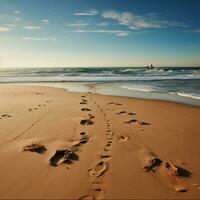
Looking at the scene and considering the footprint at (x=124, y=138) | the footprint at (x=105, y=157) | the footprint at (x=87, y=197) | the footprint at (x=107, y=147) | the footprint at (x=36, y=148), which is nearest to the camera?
the footprint at (x=87, y=197)

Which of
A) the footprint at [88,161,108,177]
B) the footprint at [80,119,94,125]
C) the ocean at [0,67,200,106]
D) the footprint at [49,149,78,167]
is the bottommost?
the ocean at [0,67,200,106]

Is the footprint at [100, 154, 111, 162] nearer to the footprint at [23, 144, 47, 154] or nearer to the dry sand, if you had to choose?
the dry sand

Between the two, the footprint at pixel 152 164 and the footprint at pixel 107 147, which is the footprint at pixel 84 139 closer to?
the footprint at pixel 107 147

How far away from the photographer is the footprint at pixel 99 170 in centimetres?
368

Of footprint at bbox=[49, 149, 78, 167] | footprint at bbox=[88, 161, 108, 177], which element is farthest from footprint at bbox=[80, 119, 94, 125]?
footprint at bbox=[88, 161, 108, 177]

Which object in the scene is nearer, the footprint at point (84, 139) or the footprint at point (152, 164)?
the footprint at point (152, 164)

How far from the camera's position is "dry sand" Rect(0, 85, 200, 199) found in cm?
324

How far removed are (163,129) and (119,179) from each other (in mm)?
3077

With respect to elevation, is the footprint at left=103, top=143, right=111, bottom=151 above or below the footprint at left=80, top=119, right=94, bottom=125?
above

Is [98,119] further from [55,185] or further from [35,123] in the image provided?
[55,185]

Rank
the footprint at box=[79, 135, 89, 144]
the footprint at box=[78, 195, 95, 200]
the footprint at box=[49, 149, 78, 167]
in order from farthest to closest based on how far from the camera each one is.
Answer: the footprint at box=[79, 135, 89, 144], the footprint at box=[49, 149, 78, 167], the footprint at box=[78, 195, 95, 200]

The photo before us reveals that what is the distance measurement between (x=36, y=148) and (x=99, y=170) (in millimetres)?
1470

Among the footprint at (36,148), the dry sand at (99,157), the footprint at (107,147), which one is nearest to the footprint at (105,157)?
the dry sand at (99,157)

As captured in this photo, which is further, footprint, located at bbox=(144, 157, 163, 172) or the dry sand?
footprint, located at bbox=(144, 157, 163, 172)
